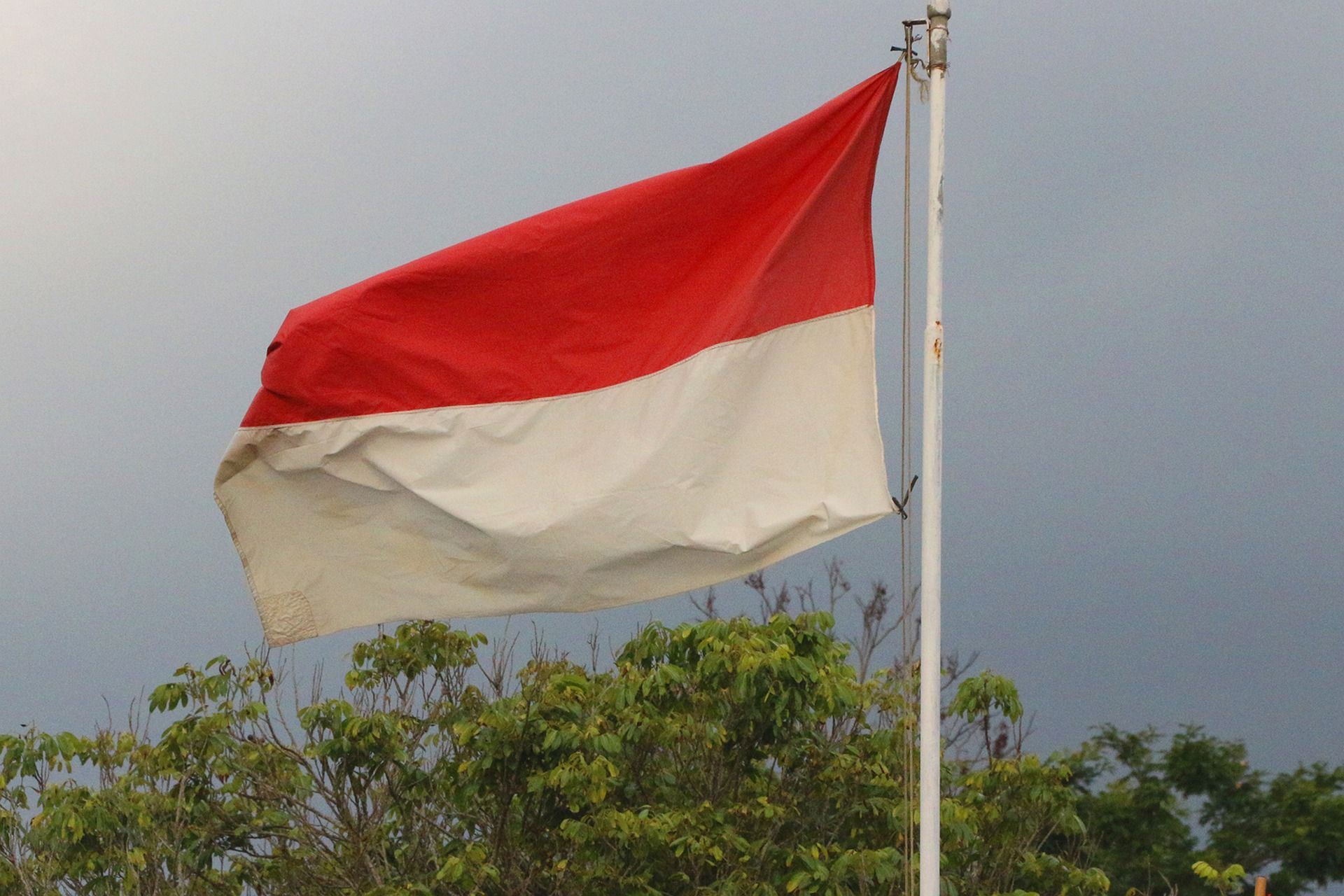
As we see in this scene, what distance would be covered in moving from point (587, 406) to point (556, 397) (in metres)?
0.12

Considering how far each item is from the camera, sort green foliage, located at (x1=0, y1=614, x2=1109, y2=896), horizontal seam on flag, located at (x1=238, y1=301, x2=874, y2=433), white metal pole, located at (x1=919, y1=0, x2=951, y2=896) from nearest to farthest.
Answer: white metal pole, located at (x1=919, y1=0, x2=951, y2=896) → horizontal seam on flag, located at (x1=238, y1=301, x2=874, y2=433) → green foliage, located at (x1=0, y1=614, x2=1109, y2=896)

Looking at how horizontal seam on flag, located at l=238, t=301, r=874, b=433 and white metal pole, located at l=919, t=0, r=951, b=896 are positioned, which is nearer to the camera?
white metal pole, located at l=919, t=0, r=951, b=896

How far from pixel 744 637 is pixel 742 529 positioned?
4.66 metres

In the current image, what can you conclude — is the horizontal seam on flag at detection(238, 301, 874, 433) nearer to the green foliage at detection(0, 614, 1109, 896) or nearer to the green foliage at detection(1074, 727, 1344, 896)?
the green foliage at detection(0, 614, 1109, 896)

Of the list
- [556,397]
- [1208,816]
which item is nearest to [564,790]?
[556,397]

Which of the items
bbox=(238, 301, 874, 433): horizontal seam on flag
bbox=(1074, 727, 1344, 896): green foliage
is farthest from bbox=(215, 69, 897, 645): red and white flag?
bbox=(1074, 727, 1344, 896): green foliage

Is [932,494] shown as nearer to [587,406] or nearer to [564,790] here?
[587,406]

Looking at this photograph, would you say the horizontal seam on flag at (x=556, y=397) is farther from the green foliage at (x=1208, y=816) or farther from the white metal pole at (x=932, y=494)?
the green foliage at (x=1208, y=816)

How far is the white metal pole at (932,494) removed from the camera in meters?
4.78

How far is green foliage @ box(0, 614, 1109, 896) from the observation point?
944 centimetres

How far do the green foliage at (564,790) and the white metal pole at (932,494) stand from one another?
13.8 feet

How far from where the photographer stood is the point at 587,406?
18.1ft

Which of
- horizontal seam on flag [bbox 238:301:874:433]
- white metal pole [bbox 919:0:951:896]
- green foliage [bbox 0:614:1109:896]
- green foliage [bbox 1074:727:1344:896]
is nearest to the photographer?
white metal pole [bbox 919:0:951:896]

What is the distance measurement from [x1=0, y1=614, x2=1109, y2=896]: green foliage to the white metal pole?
421 cm
